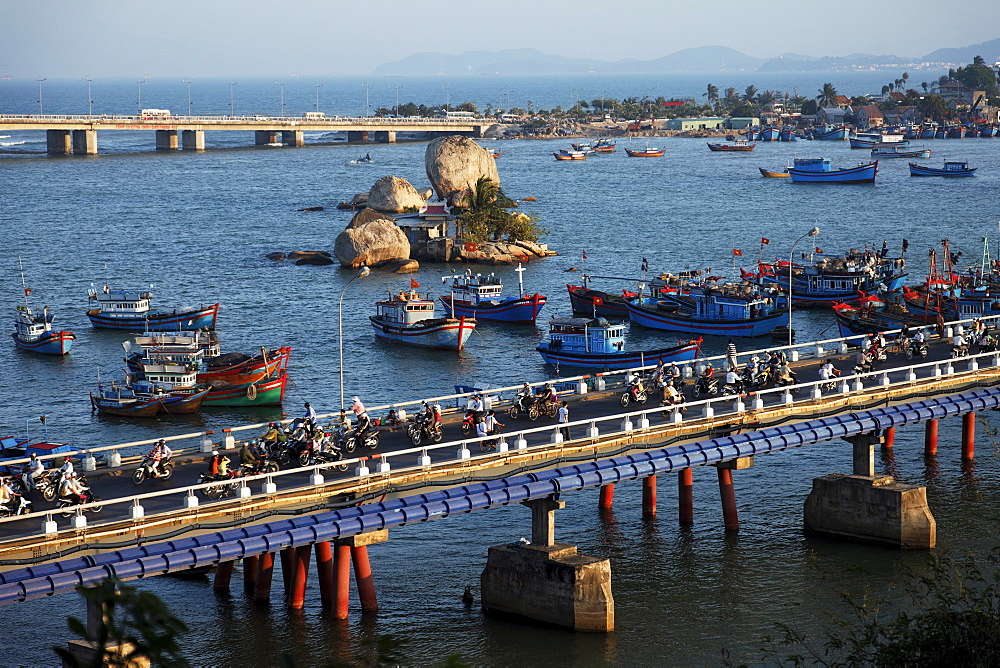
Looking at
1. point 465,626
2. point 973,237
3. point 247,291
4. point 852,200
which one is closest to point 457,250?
point 247,291

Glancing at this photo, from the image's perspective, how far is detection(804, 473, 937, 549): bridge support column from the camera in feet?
147

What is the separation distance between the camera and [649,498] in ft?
160

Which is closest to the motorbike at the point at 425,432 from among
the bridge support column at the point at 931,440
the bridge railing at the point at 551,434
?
the bridge railing at the point at 551,434

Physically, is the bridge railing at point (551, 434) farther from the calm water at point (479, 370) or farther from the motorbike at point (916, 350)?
the calm water at point (479, 370)

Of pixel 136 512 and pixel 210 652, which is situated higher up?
pixel 136 512

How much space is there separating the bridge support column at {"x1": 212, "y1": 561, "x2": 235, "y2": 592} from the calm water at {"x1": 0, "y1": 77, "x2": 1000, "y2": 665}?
479mm

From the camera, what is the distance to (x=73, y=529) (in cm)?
3325

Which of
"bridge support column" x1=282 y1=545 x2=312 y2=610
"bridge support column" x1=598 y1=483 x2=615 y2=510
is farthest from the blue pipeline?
"bridge support column" x1=598 y1=483 x2=615 y2=510

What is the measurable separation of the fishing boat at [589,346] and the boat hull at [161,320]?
25.2 metres

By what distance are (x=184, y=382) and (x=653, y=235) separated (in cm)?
7612

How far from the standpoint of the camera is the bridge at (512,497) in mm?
33500

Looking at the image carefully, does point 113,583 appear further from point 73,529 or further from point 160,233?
point 160,233

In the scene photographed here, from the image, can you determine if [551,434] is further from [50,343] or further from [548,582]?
[50,343]

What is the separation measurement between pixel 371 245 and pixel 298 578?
78.5 metres
